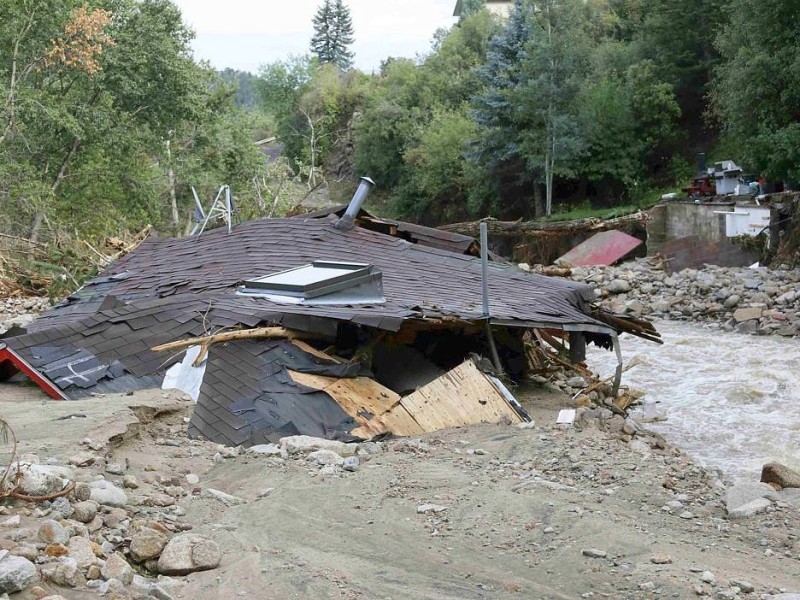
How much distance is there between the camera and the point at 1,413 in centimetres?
845

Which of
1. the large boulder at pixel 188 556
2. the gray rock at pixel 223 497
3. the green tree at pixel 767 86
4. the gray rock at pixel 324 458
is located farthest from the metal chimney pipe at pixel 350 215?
the green tree at pixel 767 86

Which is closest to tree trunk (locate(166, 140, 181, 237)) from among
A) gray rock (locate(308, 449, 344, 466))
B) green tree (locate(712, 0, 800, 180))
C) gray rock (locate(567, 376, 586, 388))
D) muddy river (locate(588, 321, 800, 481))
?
muddy river (locate(588, 321, 800, 481))

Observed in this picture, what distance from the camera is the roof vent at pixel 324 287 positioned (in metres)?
10.3

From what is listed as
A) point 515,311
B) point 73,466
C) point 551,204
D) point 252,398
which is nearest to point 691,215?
point 551,204

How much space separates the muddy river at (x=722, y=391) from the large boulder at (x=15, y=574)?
7869 mm

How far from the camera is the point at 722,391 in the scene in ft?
49.2

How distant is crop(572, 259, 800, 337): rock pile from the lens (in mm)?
19906

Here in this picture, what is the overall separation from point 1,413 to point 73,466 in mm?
2534

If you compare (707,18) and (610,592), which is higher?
(707,18)

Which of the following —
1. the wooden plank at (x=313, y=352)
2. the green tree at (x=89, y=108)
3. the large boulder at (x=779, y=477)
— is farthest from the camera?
the green tree at (x=89, y=108)

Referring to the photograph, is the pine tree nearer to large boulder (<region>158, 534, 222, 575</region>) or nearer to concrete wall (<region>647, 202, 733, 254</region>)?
concrete wall (<region>647, 202, 733, 254</region>)

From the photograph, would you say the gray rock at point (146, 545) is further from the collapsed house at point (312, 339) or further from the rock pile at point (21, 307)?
the rock pile at point (21, 307)

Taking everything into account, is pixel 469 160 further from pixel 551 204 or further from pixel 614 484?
pixel 614 484

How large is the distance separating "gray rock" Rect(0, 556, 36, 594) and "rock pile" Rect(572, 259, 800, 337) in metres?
17.5
